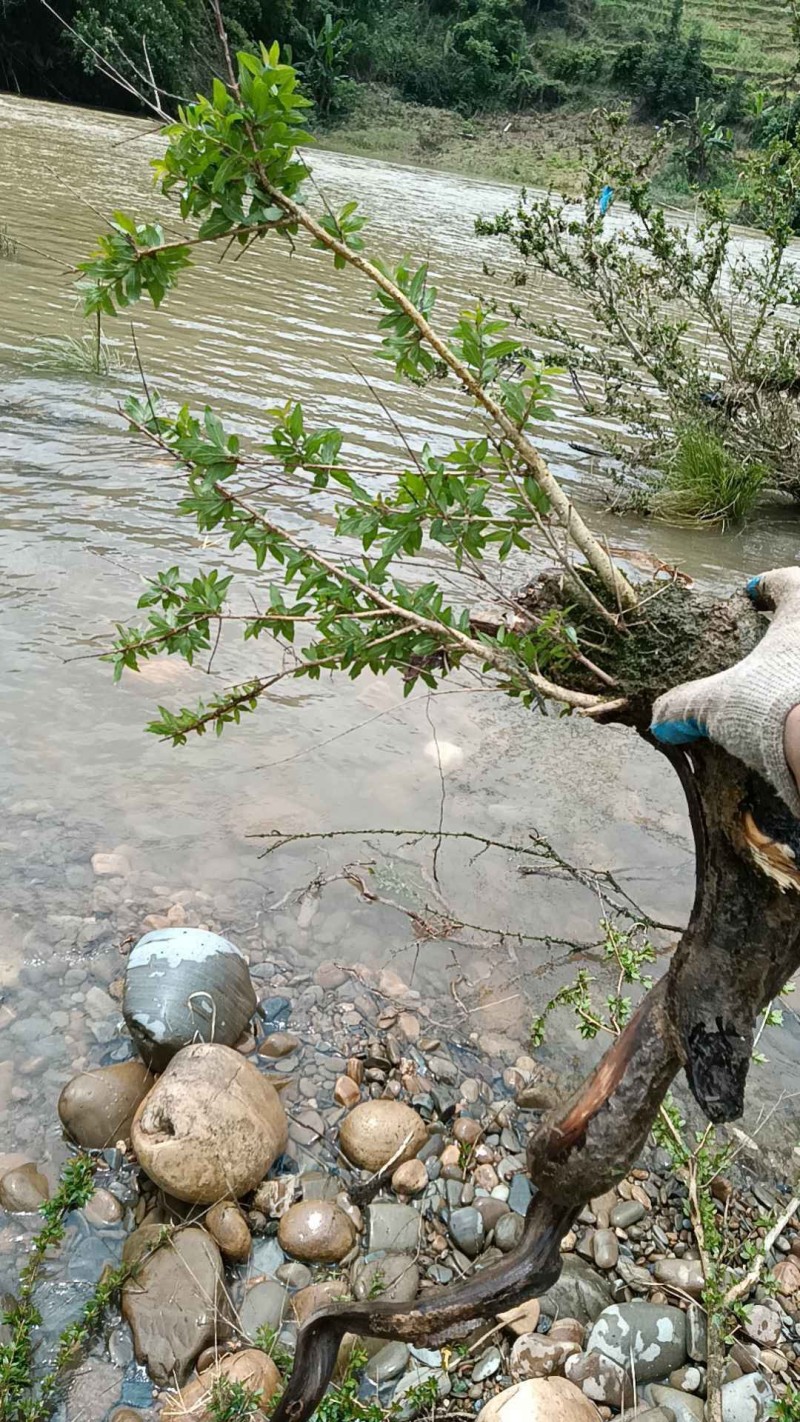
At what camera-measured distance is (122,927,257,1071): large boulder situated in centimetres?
273

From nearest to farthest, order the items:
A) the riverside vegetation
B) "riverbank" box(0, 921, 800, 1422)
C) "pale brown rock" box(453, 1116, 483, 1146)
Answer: "riverbank" box(0, 921, 800, 1422) → "pale brown rock" box(453, 1116, 483, 1146) → the riverside vegetation

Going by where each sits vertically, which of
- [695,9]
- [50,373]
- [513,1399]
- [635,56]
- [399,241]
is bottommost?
[513,1399]

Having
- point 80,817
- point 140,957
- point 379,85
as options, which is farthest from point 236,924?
point 379,85

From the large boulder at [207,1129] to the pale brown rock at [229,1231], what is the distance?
31 mm

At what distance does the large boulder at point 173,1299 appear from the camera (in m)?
2.08

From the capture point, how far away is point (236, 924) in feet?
11.0

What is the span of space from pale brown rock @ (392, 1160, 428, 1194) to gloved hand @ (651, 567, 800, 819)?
4.89 ft

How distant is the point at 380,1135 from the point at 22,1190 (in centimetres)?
98

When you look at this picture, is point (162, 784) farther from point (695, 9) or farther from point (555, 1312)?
point (695, 9)

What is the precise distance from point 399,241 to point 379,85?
4413cm

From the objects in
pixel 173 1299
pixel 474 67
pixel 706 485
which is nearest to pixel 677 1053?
pixel 173 1299

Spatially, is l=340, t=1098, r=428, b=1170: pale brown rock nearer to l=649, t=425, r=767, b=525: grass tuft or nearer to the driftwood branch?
the driftwood branch

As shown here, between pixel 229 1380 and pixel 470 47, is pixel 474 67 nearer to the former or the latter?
pixel 470 47

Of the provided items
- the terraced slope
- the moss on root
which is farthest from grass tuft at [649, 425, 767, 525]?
the terraced slope
